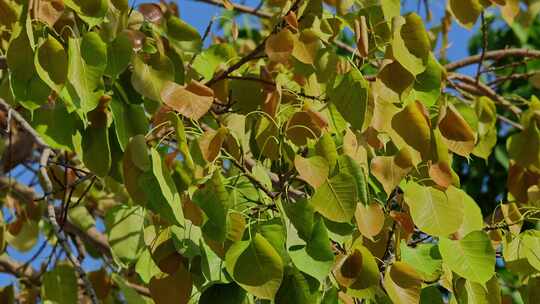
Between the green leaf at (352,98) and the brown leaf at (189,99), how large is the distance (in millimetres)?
167

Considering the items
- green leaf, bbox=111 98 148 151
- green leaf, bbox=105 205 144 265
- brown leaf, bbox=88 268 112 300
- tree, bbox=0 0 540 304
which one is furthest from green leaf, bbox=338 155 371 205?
brown leaf, bbox=88 268 112 300

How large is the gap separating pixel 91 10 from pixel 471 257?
579mm

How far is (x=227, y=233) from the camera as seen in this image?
1334 mm

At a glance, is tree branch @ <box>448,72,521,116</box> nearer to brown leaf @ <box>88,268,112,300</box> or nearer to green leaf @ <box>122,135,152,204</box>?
brown leaf @ <box>88,268,112,300</box>

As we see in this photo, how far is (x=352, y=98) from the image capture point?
4.73 ft

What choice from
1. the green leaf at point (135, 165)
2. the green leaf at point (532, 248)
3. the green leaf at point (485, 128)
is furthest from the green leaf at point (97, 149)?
the green leaf at point (485, 128)

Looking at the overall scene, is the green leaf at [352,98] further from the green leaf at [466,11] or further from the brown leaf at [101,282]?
the brown leaf at [101,282]

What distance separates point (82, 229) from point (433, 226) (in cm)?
116

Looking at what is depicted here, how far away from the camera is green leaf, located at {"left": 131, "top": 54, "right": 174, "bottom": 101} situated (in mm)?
1530

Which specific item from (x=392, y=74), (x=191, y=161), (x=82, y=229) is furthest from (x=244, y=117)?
(x=82, y=229)

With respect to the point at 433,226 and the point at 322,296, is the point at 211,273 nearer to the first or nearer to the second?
the point at 322,296

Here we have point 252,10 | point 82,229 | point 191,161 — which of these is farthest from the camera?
point 252,10

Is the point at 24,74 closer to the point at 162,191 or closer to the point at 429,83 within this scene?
the point at 162,191

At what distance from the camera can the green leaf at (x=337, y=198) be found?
52.9 inches
